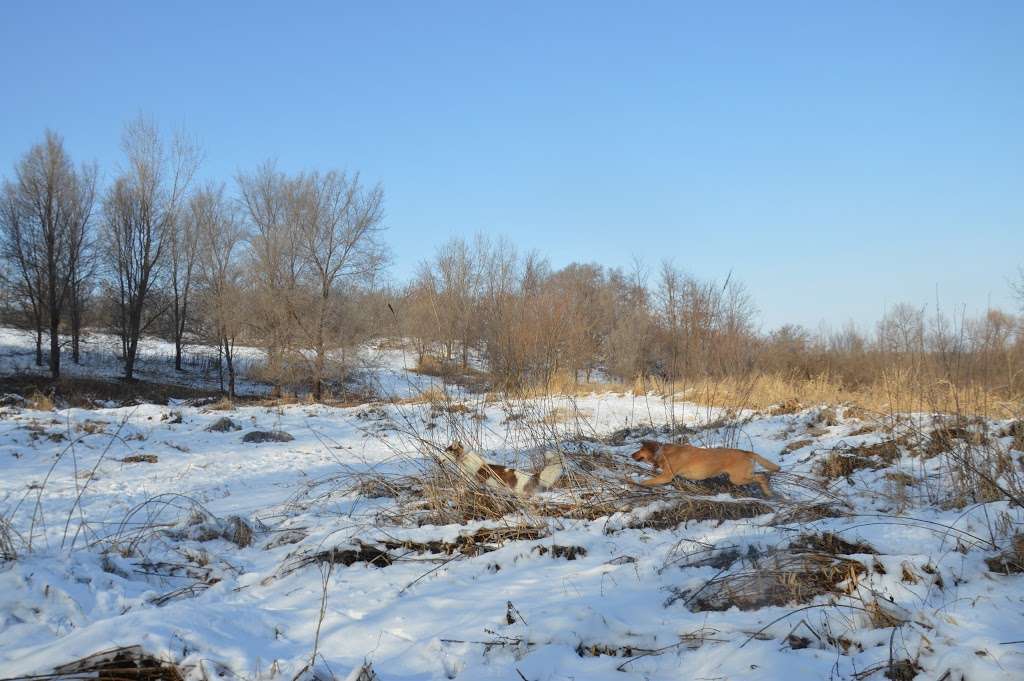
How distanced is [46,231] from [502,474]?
2745 centimetres

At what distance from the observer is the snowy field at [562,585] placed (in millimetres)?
1856

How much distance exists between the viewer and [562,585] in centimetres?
246

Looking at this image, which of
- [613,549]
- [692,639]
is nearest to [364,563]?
[613,549]

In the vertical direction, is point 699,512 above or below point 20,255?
below

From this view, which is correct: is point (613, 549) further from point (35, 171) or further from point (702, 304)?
point (35, 171)

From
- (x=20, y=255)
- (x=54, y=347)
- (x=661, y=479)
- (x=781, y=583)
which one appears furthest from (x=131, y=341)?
(x=781, y=583)

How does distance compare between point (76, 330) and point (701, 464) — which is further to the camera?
point (76, 330)

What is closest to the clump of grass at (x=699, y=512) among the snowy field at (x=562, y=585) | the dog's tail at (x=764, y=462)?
the snowy field at (x=562, y=585)

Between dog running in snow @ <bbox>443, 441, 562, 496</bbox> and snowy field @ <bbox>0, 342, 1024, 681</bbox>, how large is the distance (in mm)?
113

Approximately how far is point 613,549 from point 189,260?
32919 millimetres

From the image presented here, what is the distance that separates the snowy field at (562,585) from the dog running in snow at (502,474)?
113mm

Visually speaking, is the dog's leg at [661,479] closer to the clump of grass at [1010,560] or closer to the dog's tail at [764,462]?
the dog's tail at [764,462]

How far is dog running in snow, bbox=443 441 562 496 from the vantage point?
351 cm

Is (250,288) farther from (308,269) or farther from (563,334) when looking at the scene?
(563,334)
